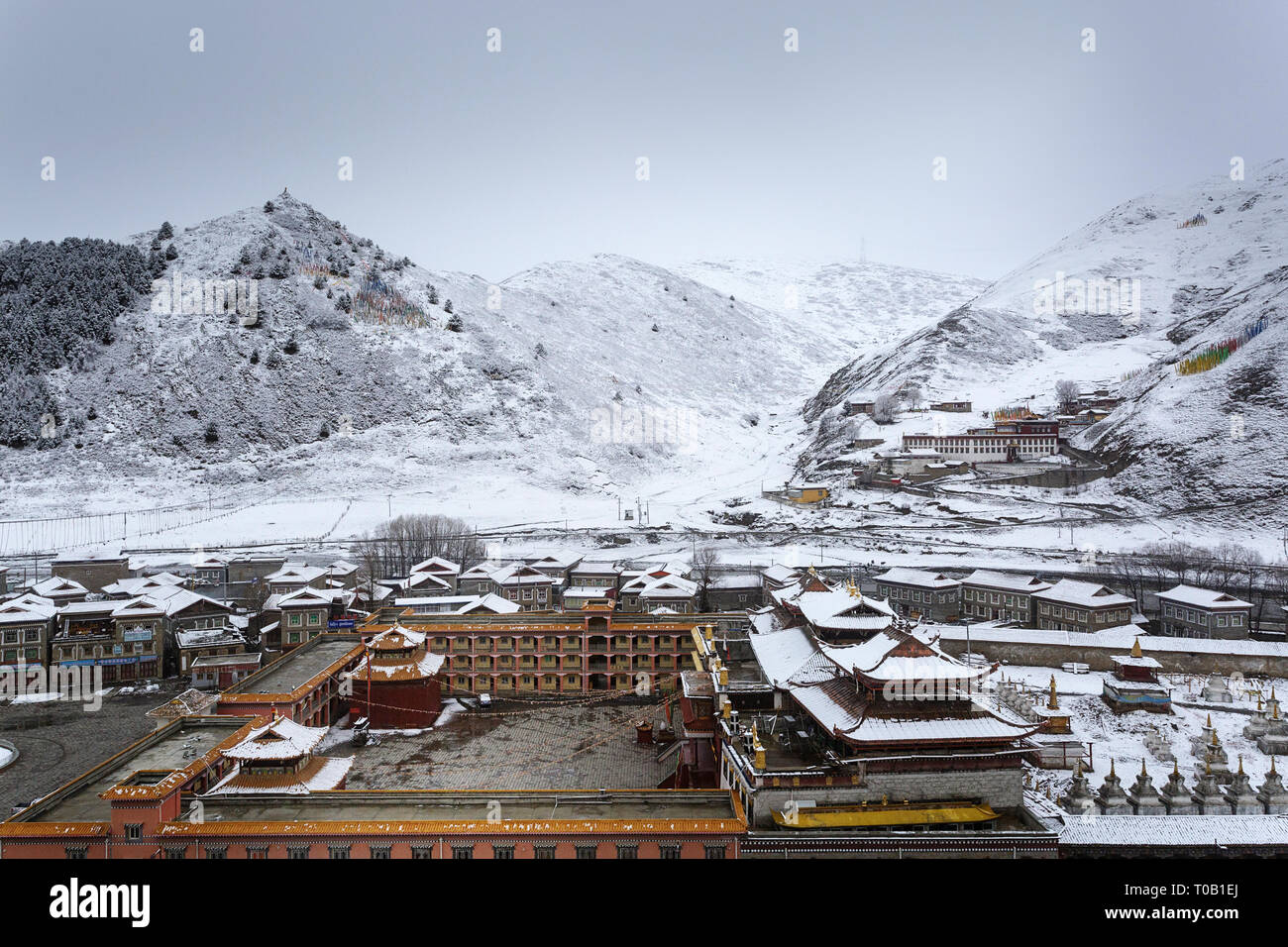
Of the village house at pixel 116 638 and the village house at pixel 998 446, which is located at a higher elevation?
the village house at pixel 998 446

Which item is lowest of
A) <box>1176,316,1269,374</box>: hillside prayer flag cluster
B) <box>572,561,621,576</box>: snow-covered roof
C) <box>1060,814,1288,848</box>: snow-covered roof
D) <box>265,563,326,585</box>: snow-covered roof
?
<box>1060,814,1288,848</box>: snow-covered roof

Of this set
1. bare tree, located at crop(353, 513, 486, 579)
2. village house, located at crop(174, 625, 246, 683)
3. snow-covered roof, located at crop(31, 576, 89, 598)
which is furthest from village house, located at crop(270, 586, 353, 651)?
snow-covered roof, located at crop(31, 576, 89, 598)

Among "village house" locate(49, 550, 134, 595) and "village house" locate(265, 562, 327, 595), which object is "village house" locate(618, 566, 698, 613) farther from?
"village house" locate(49, 550, 134, 595)

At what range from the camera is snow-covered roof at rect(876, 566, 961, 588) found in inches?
1660

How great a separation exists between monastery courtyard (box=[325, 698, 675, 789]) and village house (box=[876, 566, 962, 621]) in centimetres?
1810

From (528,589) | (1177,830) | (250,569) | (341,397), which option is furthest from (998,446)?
(341,397)

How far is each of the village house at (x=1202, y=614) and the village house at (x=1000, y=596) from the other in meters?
5.15

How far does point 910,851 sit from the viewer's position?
15039 millimetres

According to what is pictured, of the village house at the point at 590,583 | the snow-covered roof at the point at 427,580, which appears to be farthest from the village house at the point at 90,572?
the village house at the point at 590,583

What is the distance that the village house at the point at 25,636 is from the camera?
109ft

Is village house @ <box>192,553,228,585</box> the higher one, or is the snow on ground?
village house @ <box>192,553,228,585</box>

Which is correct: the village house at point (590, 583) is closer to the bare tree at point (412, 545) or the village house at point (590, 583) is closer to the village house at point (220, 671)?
the bare tree at point (412, 545)

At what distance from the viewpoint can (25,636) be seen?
1323 inches
